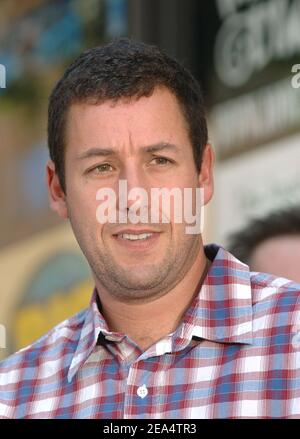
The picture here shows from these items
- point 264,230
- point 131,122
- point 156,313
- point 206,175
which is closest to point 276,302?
point 156,313

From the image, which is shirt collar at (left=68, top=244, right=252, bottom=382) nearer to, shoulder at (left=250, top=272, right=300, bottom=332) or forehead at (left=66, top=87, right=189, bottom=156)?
shoulder at (left=250, top=272, right=300, bottom=332)

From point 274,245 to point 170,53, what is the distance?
2.75 feet

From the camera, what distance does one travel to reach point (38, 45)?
5.65 meters

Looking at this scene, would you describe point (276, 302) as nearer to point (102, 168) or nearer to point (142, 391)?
point (142, 391)

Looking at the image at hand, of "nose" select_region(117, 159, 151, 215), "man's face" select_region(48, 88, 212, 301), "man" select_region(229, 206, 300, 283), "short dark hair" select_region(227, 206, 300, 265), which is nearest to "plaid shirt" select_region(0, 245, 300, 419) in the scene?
"man's face" select_region(48, 88, 212, 301)

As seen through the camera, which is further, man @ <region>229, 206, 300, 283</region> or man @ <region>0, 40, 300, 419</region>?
man @ <region>229, 206, 300, 283</region>

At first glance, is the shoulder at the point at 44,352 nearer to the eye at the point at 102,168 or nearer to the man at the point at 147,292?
the man at the point at 147,292

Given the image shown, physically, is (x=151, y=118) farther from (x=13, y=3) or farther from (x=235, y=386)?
(x=13, y=3)

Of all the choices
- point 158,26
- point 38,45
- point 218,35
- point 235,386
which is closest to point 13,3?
point 38,45

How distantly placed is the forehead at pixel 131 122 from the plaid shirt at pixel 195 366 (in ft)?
1.02

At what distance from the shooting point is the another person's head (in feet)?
8.07

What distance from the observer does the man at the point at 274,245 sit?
12.3ft

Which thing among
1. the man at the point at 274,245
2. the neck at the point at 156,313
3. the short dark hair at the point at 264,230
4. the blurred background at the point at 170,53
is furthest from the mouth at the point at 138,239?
the blurred background at the point at 170,53

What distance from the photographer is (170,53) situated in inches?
165
